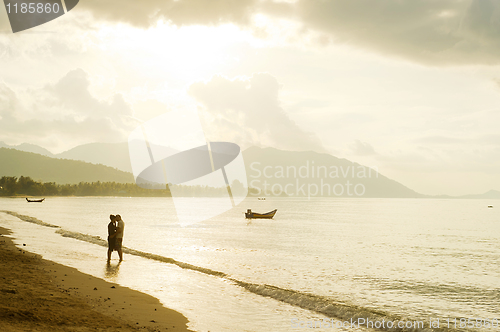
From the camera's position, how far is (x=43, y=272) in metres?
17.5

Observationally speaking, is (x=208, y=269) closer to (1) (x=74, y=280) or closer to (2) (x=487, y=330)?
(1) (x=74, y=280)

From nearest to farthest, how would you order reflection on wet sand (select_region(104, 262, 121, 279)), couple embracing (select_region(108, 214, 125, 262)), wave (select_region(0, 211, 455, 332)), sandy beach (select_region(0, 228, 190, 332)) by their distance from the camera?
1. sandy beach (select_region(0, 228, 190, 332))
2. wave (select_region(0, 211, 455, 332))
3. reflection on wet sand (select_region(104, 262, 121, 279))
4. couple embracing (select_region(108, 214, 125, 262))

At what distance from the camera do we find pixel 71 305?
469 inches

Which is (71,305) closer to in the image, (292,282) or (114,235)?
(114,235)

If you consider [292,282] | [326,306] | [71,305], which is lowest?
[292,282]

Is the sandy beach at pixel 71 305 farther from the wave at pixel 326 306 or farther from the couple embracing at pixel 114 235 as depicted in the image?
the wave at pixel 326 306

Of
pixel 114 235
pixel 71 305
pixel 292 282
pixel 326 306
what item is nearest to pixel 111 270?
pixel 114 235

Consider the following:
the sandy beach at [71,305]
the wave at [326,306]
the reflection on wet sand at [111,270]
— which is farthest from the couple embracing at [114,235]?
the wave at [326,306]

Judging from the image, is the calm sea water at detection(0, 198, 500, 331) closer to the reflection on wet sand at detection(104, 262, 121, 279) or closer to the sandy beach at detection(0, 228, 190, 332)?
the reflection on wet sand at detection(104, 262, 121, 279)

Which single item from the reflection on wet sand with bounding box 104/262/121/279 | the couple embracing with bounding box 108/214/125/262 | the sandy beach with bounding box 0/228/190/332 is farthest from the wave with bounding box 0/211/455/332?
the couple embracing with bounding box 108/214/125/262

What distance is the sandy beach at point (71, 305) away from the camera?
9.83 m

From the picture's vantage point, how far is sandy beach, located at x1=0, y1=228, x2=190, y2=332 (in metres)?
9.83

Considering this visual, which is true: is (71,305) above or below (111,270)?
above

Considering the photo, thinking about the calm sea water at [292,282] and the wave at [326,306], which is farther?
the calm sea water at [292,282]
